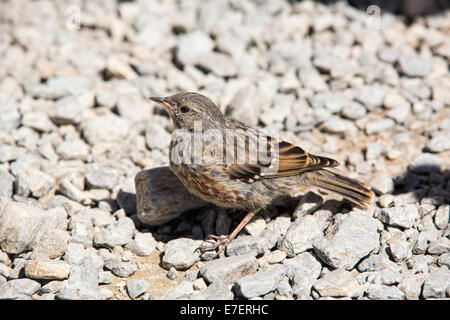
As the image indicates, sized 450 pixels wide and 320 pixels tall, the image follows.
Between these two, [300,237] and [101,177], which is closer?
[300,237]

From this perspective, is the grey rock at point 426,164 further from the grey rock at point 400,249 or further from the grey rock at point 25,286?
the grey rock at point 25,286

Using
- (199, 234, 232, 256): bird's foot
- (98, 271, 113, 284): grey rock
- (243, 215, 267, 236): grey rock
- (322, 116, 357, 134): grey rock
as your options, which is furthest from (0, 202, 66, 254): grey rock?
(322, 116, 357, 134): grey rock

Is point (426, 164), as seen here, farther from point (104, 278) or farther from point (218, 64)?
point (104, 278)

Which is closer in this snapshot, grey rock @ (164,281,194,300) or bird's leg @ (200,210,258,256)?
grey rock @ (164,281,194,300)

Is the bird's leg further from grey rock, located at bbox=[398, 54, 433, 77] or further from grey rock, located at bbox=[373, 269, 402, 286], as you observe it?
grey rock, located at bbox=[398, 54, 433, 77]

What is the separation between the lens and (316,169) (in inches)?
219

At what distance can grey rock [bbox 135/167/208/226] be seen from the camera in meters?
5.35

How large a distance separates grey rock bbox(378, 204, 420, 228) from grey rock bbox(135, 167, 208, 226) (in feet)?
6.75

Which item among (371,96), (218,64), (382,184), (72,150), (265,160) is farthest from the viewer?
→ (218,64)

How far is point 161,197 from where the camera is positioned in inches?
212

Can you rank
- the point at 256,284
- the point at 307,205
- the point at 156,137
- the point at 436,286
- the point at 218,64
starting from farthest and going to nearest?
the point at 218,64 < the point at 156,137 < the point at 307,205 < the point at 256,284 < the point at 436,286

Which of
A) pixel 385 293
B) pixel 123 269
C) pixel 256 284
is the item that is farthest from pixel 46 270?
pixel 385 293

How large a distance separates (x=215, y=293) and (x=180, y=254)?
0.68m

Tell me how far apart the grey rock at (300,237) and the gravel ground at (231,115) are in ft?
0.05
